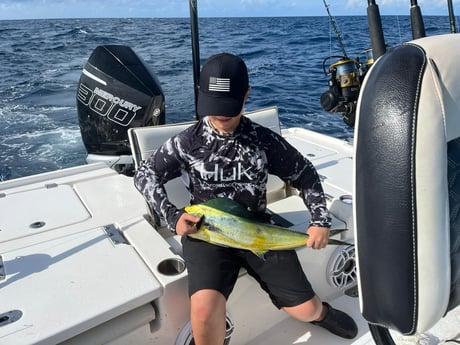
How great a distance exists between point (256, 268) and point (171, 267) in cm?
36

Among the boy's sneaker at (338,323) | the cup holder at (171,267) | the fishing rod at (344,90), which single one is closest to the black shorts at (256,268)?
the cup holder at (171,267)

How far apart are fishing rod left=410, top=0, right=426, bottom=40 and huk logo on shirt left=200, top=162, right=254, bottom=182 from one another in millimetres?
1484

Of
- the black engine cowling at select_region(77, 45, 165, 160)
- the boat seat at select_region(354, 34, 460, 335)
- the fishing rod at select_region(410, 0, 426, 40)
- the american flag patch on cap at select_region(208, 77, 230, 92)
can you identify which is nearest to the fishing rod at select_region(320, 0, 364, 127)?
the fishing rod at select_region(410, 0, 426, 40)

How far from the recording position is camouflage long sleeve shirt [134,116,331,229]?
179 cm

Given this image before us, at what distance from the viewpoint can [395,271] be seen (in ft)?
3.23

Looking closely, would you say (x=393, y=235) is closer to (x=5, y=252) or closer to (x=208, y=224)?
(x=208, y=224)

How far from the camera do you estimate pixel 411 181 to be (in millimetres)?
929

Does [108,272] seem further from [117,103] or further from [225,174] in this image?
[117,103]

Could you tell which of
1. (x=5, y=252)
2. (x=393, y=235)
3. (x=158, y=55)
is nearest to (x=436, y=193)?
(x=393, y=235)

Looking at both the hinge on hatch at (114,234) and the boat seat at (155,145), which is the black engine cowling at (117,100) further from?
the hinge on hatch at (114,234)

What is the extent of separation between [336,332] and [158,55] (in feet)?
38.6

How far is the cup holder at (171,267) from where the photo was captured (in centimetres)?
166

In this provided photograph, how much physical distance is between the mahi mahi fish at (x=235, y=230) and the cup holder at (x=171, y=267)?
0.18 metres

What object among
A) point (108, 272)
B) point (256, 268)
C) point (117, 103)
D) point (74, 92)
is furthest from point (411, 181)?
point (74, 92)
